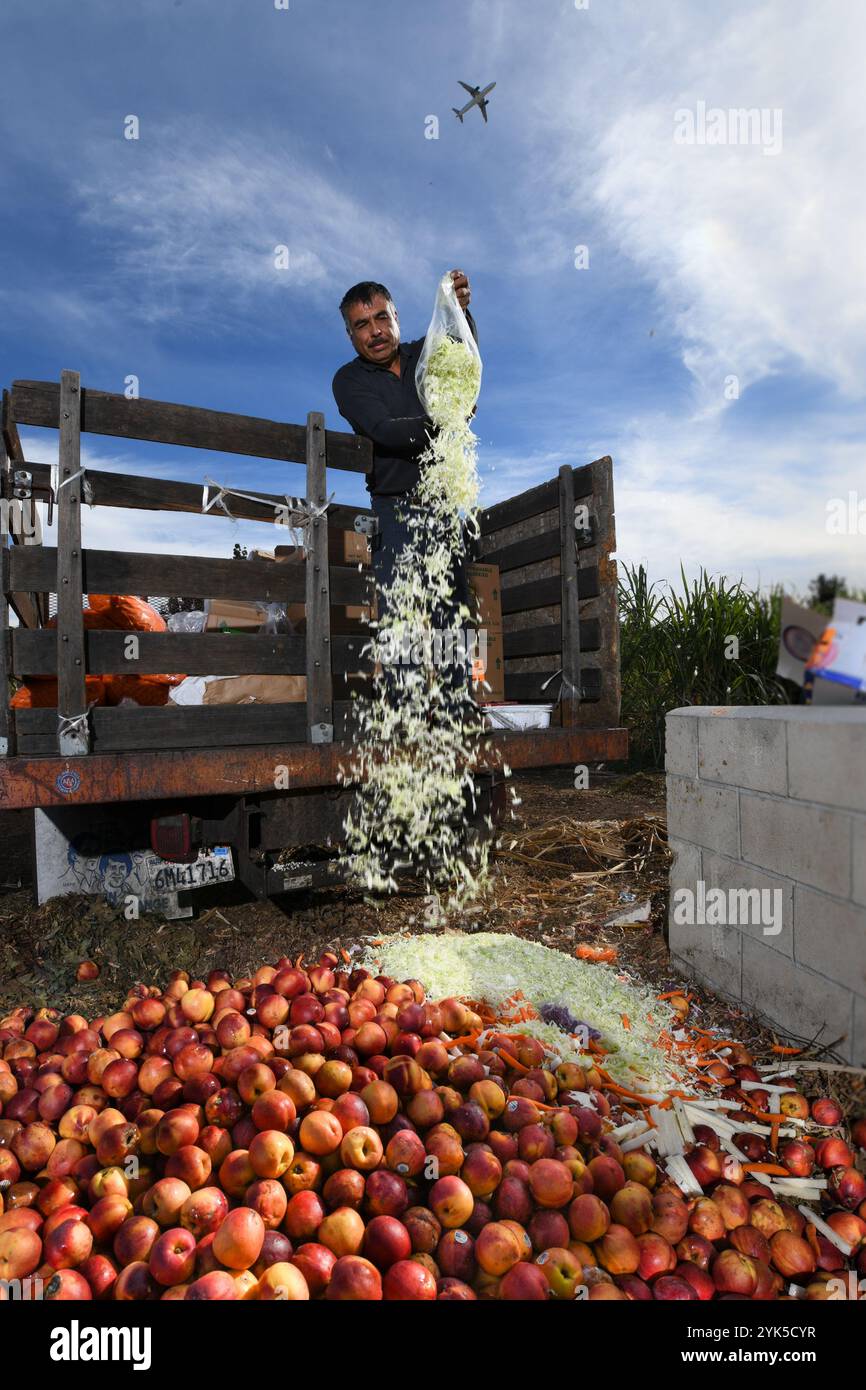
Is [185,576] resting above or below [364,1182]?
above

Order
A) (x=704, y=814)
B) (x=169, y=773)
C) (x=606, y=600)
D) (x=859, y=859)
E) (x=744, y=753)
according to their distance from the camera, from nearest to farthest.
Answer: (x=859, y=859) → (x=744, y=753) → (x=704, y=814) → (x=169, y=773) → (x=606, y=600)

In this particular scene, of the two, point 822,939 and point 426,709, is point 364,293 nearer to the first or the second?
point 426,709

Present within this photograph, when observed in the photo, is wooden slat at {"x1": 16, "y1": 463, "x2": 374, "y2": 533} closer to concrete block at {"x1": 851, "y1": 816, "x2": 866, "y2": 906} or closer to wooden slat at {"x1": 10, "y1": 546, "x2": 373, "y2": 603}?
wooden slat at {"x1": 10, "y1": 546, "x2": 373, "y2": 603}

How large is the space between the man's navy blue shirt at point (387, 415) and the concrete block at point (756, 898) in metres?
2.52

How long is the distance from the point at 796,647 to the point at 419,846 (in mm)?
3459

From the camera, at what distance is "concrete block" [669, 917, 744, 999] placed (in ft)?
9.22

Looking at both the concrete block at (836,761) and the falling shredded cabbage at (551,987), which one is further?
the falling shredded cabbage at (551,987)

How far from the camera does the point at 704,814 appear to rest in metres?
2.91

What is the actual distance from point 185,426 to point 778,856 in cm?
303

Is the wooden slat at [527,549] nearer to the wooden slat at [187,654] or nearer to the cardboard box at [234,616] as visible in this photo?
the wooden slat at [187,654]

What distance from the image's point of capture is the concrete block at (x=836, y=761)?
1.06m

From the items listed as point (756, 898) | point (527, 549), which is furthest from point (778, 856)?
point (527, 549)

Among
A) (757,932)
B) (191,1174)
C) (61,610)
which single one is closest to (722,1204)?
(757,932)

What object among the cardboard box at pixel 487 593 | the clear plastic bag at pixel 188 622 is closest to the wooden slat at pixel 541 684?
the cardboard box at pixel 487 593
